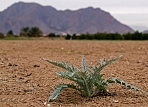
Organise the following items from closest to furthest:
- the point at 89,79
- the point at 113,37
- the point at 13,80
→ the point at 89,79
the point at 13,80
the point at 113,37

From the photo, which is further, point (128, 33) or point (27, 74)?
point (128, 33)

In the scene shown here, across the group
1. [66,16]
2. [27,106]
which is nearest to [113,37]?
[27,106]

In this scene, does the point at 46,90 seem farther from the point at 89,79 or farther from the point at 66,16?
the point at 66,16

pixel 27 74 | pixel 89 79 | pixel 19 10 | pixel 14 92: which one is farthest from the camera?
pixel 19 10

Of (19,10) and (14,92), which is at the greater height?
(19,10)

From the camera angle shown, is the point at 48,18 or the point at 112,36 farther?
the point at 48,18

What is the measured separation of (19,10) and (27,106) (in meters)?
124

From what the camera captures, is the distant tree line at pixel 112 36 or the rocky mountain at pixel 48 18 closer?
the distant tree line at pixel 112 36

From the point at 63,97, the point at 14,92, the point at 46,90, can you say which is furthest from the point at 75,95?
the point at 14,92

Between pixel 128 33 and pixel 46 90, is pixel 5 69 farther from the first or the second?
pixel 128 33

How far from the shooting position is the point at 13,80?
3643 mm

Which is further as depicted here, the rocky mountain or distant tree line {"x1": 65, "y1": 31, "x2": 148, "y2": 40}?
the rocky mountain

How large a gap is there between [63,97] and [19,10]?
123m

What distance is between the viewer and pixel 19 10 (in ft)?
402
